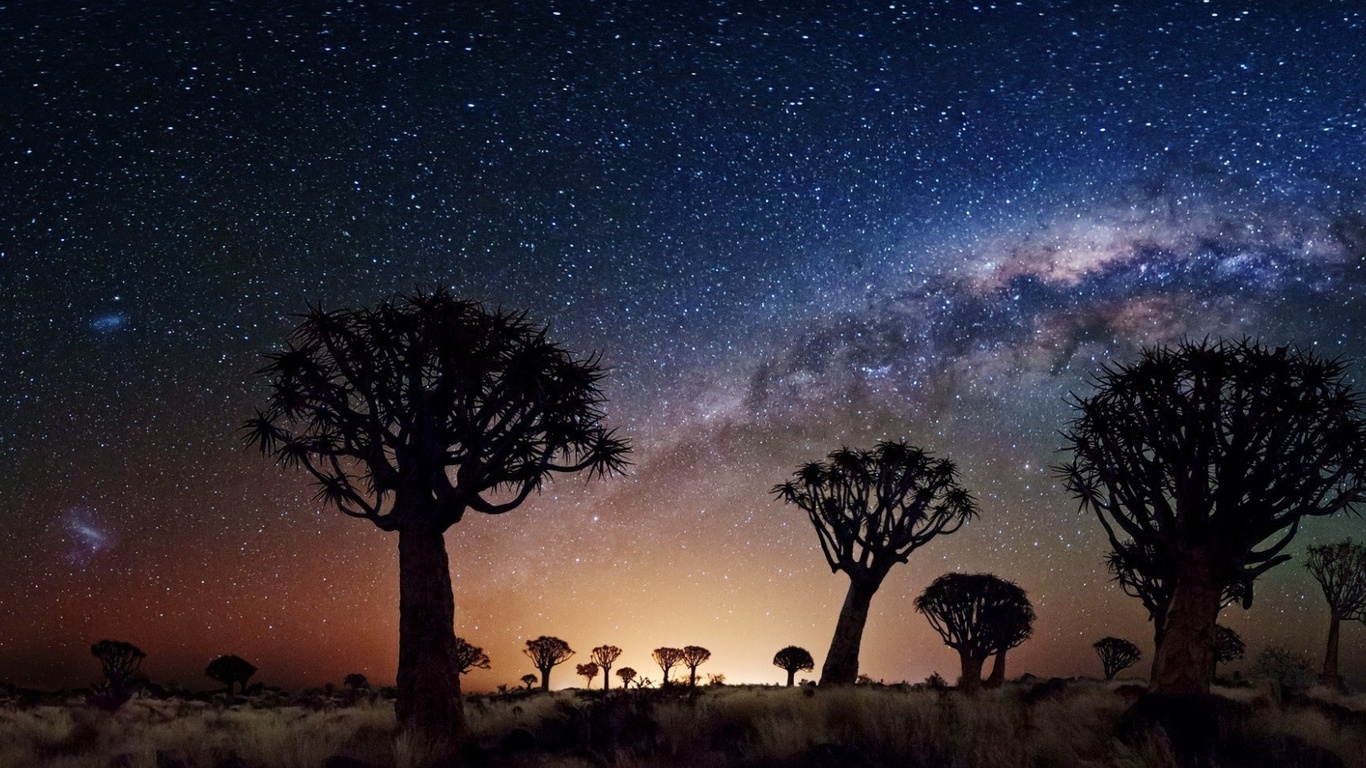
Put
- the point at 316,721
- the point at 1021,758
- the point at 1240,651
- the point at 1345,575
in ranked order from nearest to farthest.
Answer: the point at 1021,758, the point at 316,721, the point at 1345,575, the point at 1240,651

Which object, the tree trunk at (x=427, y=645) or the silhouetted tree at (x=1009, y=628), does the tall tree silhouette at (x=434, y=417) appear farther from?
the silhouetted tree at (x=1009, y=628)

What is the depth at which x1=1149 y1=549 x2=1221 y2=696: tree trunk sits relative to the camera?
12281 mm

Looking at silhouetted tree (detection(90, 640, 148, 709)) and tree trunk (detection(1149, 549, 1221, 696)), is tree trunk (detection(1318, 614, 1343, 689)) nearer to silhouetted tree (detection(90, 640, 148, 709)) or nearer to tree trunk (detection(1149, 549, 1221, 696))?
tree trunk (detection(1149, 549, 1221, 696))

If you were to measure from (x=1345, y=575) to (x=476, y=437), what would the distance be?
36.4 metres

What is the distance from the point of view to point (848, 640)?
20828 millimetres

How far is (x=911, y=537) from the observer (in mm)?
21359

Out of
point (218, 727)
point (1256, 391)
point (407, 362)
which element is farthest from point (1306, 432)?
point (218, 727)

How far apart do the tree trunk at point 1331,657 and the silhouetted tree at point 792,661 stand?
24.5m

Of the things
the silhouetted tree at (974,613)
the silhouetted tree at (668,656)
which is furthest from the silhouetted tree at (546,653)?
the silhouetted tree at (974,613)

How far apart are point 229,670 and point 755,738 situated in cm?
3484

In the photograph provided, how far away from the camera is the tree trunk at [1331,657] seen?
3005cm

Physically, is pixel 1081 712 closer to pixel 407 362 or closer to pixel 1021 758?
pixel 1021 758

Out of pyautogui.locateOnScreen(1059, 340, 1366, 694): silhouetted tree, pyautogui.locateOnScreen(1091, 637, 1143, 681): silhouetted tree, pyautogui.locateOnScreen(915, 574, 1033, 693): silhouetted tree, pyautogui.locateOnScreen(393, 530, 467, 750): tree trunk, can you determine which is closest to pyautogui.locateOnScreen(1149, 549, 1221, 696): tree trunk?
pyautogui.locateOnScreen(1059, 340, 1366, 694): silhouetted tree

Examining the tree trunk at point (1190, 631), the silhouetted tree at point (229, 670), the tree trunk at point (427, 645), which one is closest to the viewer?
the tree trunk at point (427, 645)
